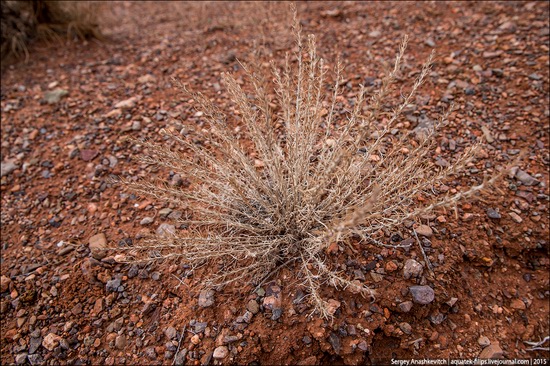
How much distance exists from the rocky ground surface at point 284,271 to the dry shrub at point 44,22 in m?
0.28

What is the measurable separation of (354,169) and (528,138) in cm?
159

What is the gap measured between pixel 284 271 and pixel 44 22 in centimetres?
405

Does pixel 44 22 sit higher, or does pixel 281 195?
pixel 44 22

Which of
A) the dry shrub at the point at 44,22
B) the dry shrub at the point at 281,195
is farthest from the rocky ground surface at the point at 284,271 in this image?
the dry shrub at the point at 44,22

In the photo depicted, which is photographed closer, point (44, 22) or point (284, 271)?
point (284, 271)

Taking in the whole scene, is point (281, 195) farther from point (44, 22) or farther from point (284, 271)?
point (44, 22)

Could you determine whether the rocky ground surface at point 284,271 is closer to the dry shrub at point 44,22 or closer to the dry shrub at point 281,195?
the dry shrub at point 281,195

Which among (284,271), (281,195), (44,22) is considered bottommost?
(284,271)

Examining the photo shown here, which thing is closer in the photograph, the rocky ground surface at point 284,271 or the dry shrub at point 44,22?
the rocky ground surface at point 284,271

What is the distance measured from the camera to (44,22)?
168 inches

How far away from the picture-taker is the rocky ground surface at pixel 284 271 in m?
2.04

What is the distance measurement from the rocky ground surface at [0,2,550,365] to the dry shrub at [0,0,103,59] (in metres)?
0.28

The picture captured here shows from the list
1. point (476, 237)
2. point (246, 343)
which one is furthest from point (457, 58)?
point (246, 343)

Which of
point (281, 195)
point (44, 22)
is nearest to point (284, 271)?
point (281, 195)
